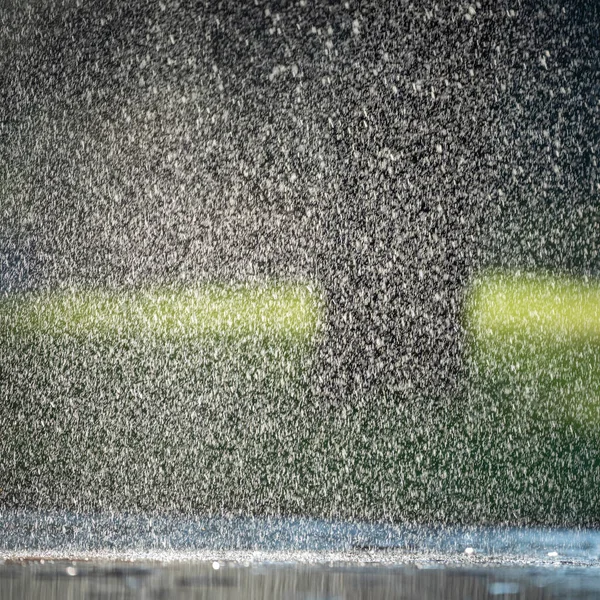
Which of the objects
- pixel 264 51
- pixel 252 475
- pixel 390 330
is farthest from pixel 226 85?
pixel 252 475

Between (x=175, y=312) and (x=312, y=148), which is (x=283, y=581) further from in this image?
(x=312, y=148)

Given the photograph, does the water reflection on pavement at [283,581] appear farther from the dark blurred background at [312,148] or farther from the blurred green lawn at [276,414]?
the dark blurred background at [312,148]

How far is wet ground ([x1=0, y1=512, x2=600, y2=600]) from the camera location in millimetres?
2084

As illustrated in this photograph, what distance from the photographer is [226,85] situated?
665 centimetres

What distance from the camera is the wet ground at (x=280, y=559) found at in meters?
2.08

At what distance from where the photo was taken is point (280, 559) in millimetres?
2518

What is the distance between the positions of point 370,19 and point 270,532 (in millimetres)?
4001

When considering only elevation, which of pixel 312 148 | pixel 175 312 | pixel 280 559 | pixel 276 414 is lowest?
pixel 280 559

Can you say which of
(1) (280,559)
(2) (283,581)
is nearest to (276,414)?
(1) (280,559)

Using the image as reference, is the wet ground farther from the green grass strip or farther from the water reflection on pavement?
the green grass strip

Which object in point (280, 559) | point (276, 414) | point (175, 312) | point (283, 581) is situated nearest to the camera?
point (283, 581)

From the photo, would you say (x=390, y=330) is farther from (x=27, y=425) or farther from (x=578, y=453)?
(x=27, y=425)

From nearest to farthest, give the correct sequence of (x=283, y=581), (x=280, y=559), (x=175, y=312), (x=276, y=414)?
(x=283, y=581) → (x=280, y=559) → (x=276, y=414) → (x=175, y=312)

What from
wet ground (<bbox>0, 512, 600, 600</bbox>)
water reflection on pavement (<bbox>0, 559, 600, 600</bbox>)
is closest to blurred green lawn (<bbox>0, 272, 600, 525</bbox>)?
wet ground (<bbox>0, 512, 600, 600</bbox>)
